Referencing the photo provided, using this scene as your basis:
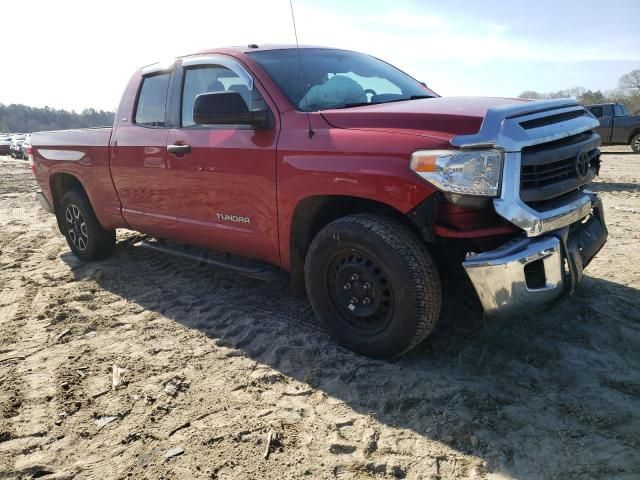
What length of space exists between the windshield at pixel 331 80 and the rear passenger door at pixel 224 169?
0.20m

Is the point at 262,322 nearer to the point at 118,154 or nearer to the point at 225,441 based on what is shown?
the point at 225,441

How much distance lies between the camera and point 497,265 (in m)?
2.43

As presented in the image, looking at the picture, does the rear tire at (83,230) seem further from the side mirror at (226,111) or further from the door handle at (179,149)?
the side mirror at (226,111)

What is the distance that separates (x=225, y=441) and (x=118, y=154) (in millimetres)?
2989

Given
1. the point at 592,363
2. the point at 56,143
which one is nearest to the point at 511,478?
the point at 592,363

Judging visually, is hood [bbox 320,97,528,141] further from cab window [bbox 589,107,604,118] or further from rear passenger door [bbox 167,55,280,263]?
cab window [bbox 589,107,604,118]

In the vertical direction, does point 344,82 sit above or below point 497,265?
above

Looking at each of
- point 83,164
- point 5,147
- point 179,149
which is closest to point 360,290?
point 179,149

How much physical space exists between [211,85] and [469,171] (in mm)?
2231

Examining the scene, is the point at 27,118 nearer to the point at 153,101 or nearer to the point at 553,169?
the point at 153,101

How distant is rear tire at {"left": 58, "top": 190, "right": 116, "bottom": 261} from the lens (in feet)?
16.8

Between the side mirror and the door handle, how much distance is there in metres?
0.53

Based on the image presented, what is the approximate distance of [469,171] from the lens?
247 centimetres

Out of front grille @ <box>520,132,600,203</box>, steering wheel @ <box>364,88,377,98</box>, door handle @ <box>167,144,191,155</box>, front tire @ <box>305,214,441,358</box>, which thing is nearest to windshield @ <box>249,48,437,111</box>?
steering wheel @ <box>364,88,377,98</box>
